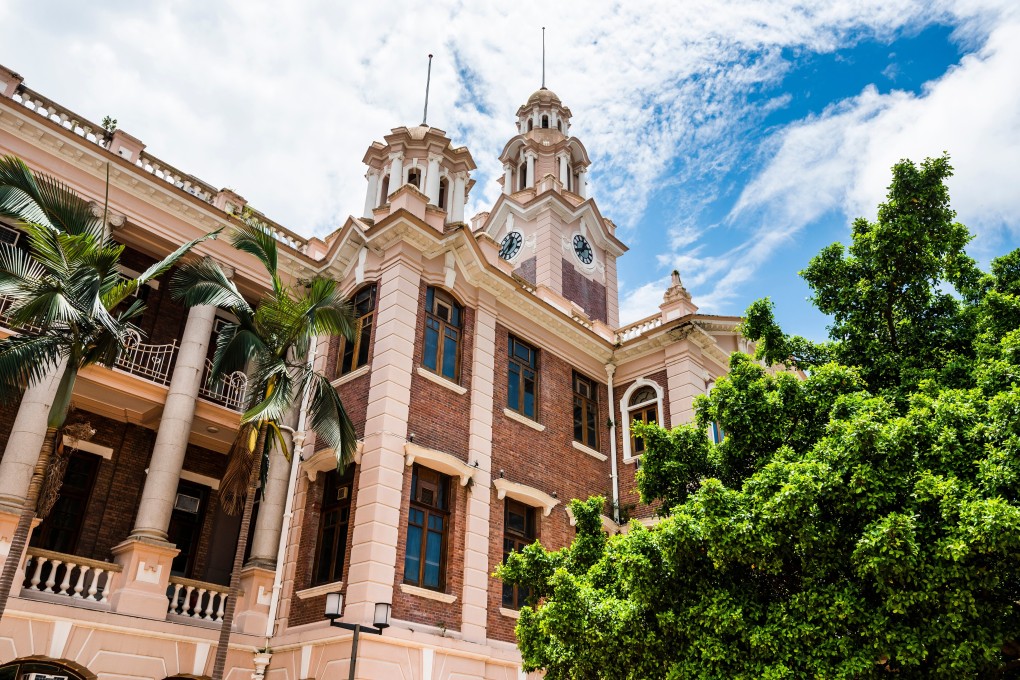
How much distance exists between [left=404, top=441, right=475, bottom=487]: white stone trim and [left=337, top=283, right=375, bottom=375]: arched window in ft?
8.25

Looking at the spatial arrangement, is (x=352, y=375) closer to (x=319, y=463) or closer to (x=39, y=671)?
(x=319, y=463)

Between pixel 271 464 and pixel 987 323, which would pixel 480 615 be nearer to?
pixel 271 464

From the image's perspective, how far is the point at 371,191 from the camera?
78.7 feet

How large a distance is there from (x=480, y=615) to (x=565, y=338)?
7862mm

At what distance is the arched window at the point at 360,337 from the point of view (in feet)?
54.7

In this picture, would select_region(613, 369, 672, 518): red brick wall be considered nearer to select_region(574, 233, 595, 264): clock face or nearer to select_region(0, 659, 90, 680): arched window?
select_region(574, 233, 595, 264): clock face

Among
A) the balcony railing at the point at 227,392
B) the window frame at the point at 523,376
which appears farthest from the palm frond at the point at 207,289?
the window frame at the point at 523,376

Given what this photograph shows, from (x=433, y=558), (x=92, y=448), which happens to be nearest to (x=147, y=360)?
(x=92, y=448)

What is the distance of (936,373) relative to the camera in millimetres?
11625

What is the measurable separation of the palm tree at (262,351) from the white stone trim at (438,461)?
6.01 ft

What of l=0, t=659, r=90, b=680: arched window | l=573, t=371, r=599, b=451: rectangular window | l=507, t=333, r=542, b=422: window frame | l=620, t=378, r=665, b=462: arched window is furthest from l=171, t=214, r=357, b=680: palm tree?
l=620, t=378, r=665, b=462: arched window

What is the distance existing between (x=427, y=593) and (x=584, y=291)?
14986mm

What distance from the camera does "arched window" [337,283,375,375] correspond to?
1667 centimetres

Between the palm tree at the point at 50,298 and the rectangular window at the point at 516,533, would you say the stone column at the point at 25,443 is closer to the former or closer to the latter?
the palm tree at the point at 50,298
